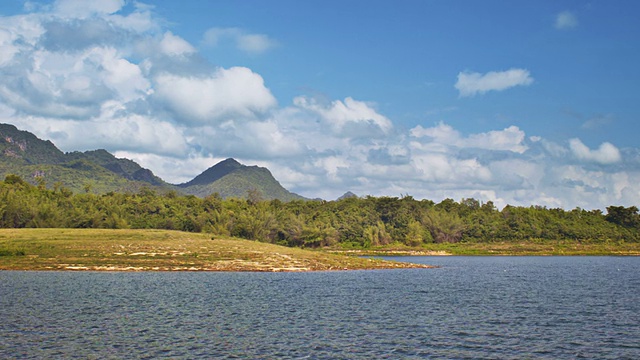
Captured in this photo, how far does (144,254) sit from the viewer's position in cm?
10425

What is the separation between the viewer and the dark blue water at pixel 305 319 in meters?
34.2

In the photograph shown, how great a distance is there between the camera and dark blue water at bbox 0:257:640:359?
112 feet

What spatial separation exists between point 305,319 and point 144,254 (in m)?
66.7

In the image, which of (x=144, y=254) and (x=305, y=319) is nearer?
(x=305, y=319)

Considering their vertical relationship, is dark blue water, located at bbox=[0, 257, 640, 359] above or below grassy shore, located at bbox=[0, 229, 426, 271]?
below

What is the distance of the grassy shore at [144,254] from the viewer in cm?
9469

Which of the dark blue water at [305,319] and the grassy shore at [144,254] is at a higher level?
the grassy shore at [144,254]

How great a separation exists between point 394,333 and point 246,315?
14633 millimetres

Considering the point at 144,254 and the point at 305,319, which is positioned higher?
the point at 144,254

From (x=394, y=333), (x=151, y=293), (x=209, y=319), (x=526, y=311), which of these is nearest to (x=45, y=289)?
(x=151, y=293)

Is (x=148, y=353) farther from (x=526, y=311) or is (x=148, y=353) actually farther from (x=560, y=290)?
(x=560, y=290)

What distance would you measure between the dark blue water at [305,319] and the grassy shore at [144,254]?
1611 cm

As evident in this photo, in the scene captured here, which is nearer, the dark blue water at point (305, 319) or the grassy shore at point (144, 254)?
the dark blue water at point (305, 319)

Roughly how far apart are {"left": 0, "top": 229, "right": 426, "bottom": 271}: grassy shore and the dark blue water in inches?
634
